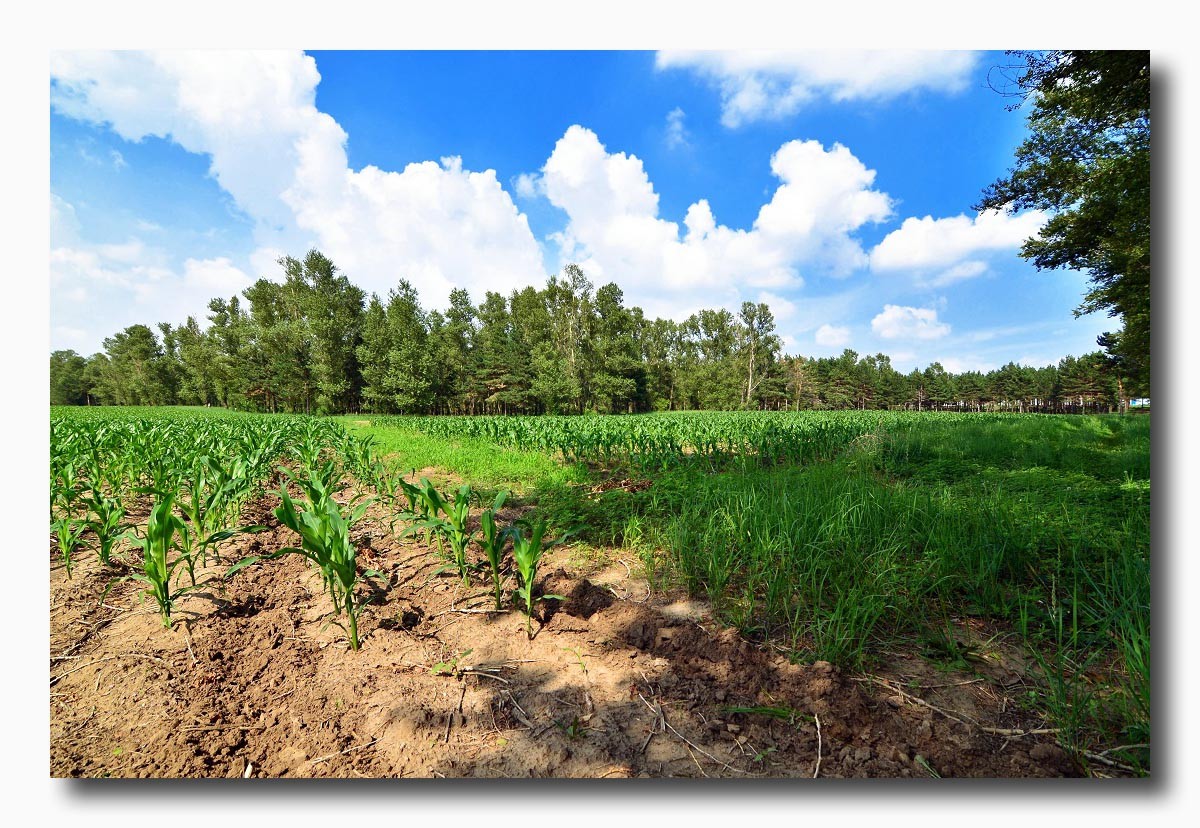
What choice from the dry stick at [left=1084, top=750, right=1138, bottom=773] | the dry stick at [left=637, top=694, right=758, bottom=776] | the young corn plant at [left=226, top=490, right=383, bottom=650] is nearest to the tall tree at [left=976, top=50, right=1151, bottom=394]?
the dry stick at [left=1084, top=750, right=1138, bottom=773]

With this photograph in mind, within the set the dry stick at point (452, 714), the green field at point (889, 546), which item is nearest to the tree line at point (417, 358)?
the green field at point (889, 546)

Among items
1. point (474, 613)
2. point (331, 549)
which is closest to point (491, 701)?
point (474, 613)

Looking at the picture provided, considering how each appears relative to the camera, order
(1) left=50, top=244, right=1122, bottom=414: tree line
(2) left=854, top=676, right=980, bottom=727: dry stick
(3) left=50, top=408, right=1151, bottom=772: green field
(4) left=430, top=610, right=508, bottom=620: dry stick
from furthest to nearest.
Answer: (1) left=50, top=244, right=1122, bottom=414: tree line < (4) left=430, top=610, right=508, bottom=620: dry stick < (3) left=50, top=408, right=1151, bottom=772: green field < (2) left=854, top=676, right=980, bottom=727: dry stick

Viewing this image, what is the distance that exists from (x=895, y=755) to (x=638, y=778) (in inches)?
30.7

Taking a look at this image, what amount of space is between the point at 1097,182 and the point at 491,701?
4.29 meters

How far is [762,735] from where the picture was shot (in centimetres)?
133

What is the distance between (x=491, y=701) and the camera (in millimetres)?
1489

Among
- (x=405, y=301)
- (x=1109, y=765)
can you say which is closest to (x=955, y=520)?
(x=1109, y=765)

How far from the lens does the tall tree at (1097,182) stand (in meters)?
2.00

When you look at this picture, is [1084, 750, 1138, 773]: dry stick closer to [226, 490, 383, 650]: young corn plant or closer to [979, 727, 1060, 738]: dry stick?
[979, 727, 1060, 738]: dry stick

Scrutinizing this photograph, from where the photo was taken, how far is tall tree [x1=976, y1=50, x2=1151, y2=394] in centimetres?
200

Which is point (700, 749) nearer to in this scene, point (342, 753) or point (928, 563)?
point (342, 753)

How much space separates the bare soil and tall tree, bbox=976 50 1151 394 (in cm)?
189

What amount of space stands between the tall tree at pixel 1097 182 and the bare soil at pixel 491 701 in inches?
74.3
